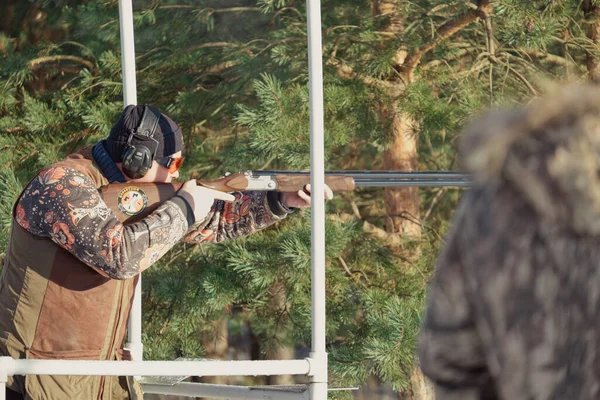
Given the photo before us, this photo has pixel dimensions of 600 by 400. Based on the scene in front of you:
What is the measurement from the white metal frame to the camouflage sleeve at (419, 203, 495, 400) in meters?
1.60

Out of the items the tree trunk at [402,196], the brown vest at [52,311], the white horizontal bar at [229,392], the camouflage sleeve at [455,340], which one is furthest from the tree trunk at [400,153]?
the camouflage sleeve at [455,340]

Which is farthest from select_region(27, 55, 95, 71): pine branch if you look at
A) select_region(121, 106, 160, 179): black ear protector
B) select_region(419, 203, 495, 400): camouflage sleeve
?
select_region(419, 203, 495, 400): camouflage sleeve

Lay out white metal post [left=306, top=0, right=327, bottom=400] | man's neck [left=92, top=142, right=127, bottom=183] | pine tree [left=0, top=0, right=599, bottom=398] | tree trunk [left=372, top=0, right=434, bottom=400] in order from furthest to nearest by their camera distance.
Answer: tree trunk [left=372, top=0, right=434, bottom=400] → pine tree [left=0, top=0, right=599, bottom=398] → man's neck [left=92, top=142, right=127, bottom=183] → white metal post [left=306, top=0, right=327, bottom=400]

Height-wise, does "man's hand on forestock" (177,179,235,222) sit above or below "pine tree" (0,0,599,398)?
below

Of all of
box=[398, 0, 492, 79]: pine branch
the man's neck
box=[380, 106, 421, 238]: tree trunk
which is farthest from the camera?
box=[380, 106, 421, 238]: tree trunk

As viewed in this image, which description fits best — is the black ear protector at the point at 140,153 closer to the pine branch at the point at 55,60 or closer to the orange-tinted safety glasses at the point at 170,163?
the orange-tinted safety glasses at the point at 170,163

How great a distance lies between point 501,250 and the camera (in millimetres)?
1088

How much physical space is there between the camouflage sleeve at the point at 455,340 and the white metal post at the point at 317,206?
171 cm

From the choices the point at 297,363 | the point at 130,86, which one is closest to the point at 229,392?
the point at 297,363

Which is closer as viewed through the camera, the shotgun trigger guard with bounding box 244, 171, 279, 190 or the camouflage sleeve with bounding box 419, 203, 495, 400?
the camouflage sleeve with bounding box 419, 203, 495, 400

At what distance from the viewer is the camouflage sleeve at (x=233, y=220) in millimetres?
3461

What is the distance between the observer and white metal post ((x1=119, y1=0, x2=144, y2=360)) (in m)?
3.38

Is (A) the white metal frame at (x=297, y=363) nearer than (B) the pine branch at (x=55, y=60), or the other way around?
(A) the white metal frame at (x=297, y=363)

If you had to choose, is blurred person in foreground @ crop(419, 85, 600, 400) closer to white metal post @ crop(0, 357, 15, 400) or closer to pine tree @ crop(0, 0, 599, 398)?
white metal post @ crop(0, 357, 15, 400)
